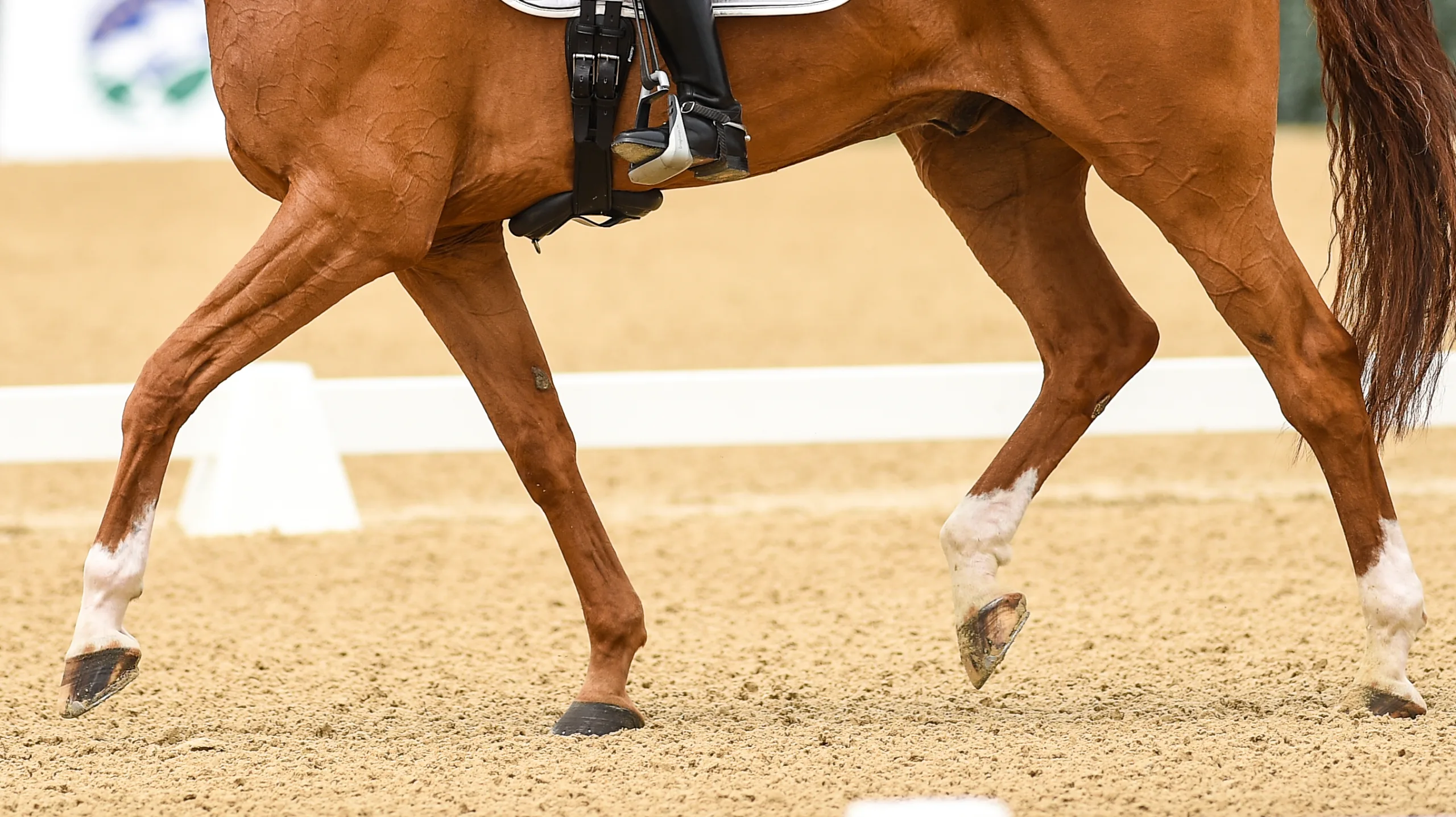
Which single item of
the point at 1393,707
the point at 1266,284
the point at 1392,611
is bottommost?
the point at 1393,707

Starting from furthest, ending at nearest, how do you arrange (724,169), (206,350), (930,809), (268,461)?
(268,461)
(724,169)
(206,350)
(930,809)

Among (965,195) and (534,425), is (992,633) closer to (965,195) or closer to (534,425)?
(965,195)

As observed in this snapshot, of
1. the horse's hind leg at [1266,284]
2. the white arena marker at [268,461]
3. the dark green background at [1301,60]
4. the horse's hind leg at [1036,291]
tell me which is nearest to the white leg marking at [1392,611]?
the horse's hind leg at [1266,284]

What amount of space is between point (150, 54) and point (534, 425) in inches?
557

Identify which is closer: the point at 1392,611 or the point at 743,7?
the point at 743,7

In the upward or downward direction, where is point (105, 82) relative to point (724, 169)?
downward

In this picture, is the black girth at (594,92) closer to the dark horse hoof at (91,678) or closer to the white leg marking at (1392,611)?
the dark horse hoof at (91,678)

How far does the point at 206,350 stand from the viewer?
11.1 ft

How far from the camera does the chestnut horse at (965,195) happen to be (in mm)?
3410

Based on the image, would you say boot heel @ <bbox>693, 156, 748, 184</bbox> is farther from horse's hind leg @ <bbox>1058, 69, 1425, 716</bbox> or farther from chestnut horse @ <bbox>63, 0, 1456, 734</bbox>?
horse's hind leg @ <bbox>1058, 69, 1425, 716</bbox>

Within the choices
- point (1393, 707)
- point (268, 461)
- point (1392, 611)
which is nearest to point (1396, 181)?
point (1392, 611)

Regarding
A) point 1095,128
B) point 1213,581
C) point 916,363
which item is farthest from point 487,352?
point 916,363

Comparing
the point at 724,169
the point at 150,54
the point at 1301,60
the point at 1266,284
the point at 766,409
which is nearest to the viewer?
the point at 724,169

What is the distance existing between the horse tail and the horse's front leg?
189 cm
